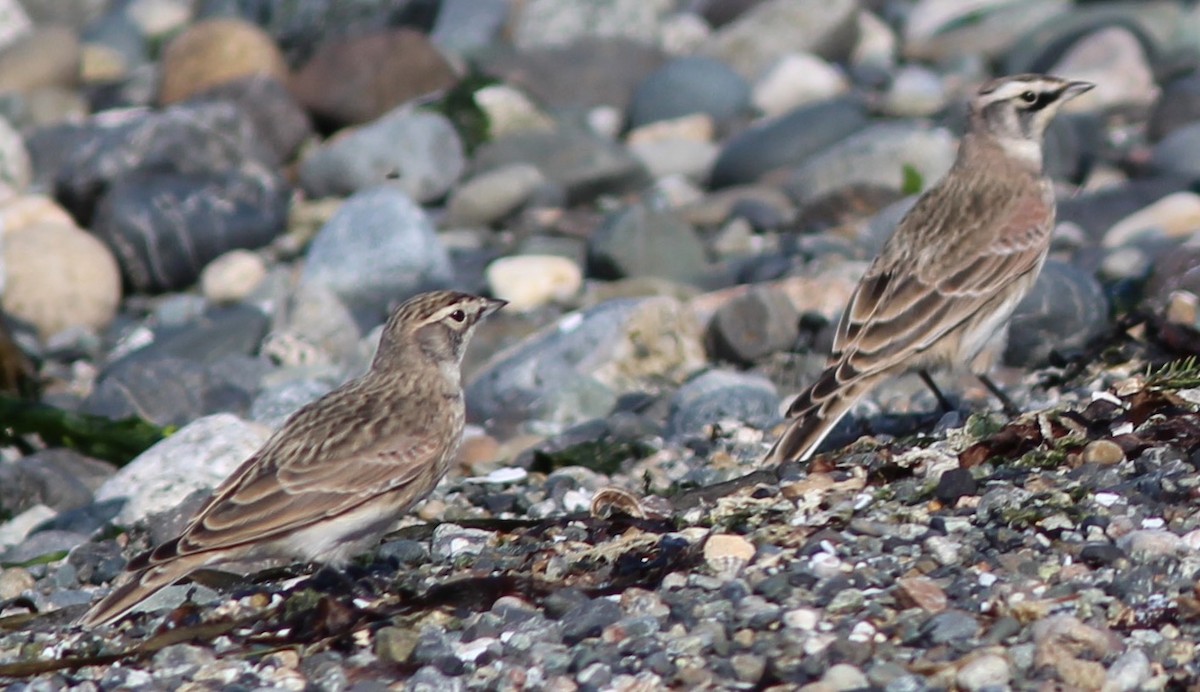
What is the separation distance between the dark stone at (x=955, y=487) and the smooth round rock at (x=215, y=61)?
531 inches

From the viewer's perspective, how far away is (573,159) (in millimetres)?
15539

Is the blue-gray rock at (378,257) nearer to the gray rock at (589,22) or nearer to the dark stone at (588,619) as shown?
the gray rock at (589,22)

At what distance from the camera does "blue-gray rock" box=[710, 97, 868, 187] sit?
15250 millimetres

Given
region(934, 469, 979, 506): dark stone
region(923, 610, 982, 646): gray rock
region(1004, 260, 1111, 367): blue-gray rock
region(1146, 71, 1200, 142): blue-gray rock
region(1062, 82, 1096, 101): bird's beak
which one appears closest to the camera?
region(923, 610, 982, 646): gray rock

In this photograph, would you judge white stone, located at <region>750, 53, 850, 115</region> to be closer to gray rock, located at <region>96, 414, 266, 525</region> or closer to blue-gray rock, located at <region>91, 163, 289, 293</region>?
blue-gray rock, located at <region>91, 163, 289, 293</region>

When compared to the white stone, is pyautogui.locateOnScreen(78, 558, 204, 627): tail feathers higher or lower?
higher

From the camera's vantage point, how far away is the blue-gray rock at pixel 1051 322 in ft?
30.8

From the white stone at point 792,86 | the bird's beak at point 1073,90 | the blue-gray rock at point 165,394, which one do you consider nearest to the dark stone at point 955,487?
the bird's beak at point 1073,90

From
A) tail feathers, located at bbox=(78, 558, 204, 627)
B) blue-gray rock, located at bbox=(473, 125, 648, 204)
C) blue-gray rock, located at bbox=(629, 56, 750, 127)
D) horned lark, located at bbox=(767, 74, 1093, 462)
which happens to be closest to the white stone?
blue-gray rock, located at bbox=(629, 56, 750, 127)

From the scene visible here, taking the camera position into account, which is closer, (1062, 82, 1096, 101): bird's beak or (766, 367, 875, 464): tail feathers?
(766, 367, 875, 464): tail feathers

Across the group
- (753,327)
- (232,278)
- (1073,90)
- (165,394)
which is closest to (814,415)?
(1073,90)

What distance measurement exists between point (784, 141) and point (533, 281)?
373cm

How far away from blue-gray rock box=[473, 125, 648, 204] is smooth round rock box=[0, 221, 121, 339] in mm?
3663

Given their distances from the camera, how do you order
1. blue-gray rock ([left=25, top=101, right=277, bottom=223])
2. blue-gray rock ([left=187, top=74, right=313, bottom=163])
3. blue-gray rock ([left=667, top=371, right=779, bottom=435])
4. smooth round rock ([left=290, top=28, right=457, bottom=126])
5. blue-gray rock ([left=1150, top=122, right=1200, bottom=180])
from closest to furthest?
blue-gray rock ([left=667, top=371, right=779, bottom=435]), blue-gray rock ([left=1150, top=122, right=1200, bottom=180]), blue-gray rock ([left=25, top=101, right=277, bottom=223]), blue-gray rock ([left=187, top=74, right=313, bottom=163]), smooth round rock ([left=290, top=28, right=457, bottom=126])
